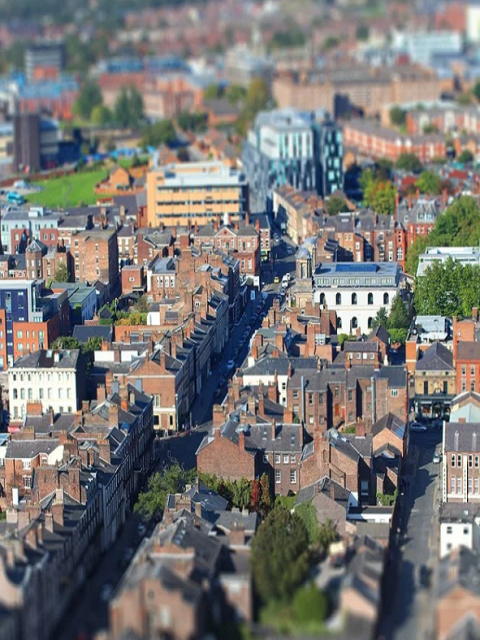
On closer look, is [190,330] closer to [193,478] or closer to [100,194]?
[193,478]

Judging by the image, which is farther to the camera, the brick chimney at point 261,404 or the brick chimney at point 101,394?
the brick chimney at point 101,394

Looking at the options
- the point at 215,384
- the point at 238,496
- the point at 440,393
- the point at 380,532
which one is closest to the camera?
the point at 380,532

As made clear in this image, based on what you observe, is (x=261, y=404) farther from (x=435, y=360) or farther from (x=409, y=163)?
(x=409, y=163)

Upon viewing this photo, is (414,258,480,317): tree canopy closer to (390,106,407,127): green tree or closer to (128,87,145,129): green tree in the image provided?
(390,106,407,127): green tree

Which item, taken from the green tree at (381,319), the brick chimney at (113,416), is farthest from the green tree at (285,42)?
the brick chimney at (113,416)

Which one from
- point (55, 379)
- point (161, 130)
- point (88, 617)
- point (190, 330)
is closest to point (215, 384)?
point (190, 330)

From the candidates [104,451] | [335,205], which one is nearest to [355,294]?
[335,205]

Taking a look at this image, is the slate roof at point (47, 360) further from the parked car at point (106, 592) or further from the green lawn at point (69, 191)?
the green lawn at point (69, 191)
